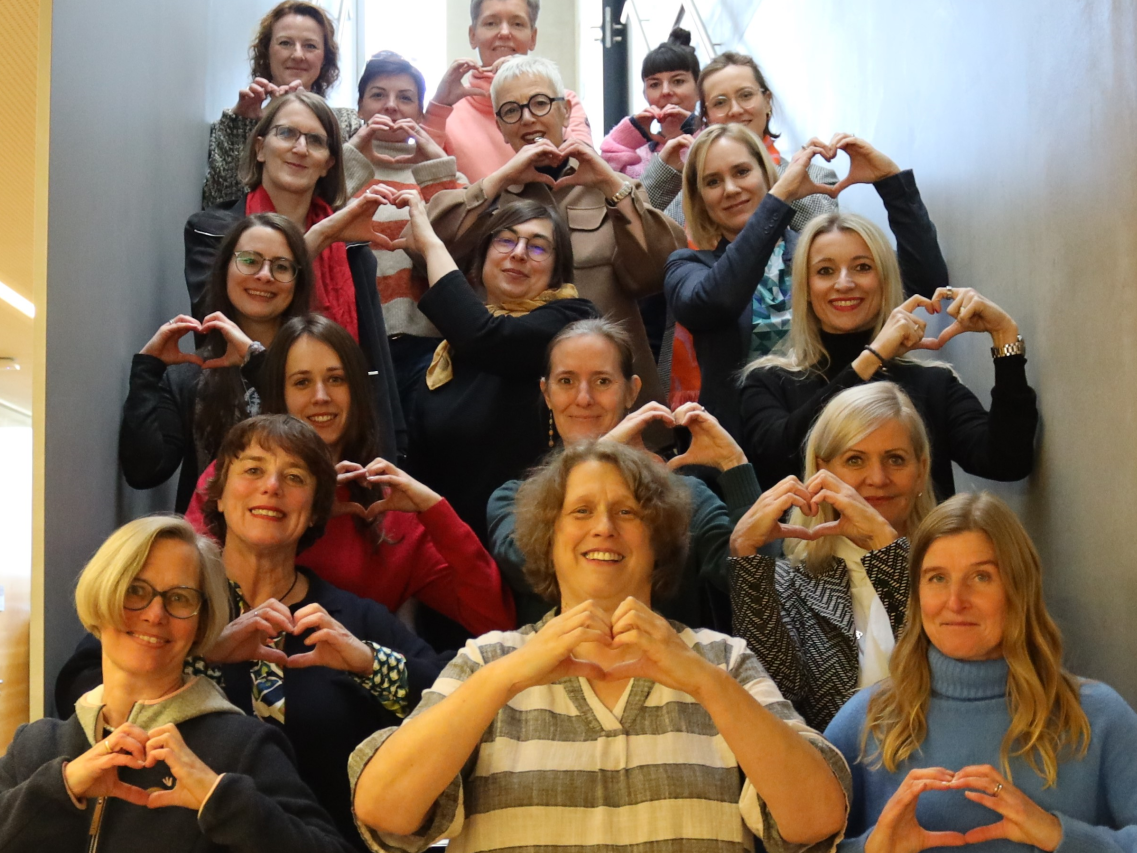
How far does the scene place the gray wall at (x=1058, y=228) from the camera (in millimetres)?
2307

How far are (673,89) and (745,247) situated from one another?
5.76 ft

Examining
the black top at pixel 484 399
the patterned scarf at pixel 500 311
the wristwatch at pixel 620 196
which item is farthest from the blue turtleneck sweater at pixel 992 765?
the wristwatch at pixel 620 196

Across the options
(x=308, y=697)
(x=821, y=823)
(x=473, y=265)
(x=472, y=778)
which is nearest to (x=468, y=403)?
(x=473, y=265)

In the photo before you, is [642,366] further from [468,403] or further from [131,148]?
[131,148]

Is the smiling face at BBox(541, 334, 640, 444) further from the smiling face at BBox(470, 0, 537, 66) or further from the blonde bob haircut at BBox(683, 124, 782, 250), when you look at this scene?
the smiling face at BBox(470, 0, 537, 66)

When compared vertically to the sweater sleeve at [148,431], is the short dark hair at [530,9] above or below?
above

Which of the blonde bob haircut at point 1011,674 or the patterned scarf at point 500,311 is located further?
the patterned scarf at point 500,311

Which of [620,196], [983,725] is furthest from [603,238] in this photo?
[983,725]

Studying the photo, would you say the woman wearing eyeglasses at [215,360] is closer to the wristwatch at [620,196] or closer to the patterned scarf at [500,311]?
the patterned scarf at [500,311]

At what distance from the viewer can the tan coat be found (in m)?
3.43

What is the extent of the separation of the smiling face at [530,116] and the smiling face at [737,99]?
458mm

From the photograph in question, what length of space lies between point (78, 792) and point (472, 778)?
54 cm

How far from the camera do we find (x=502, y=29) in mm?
4449

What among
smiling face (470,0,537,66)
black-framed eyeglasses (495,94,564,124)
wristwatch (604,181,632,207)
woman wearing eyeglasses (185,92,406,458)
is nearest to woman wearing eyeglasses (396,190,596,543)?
woman wearing eyeglasses (185,92,406,458)
